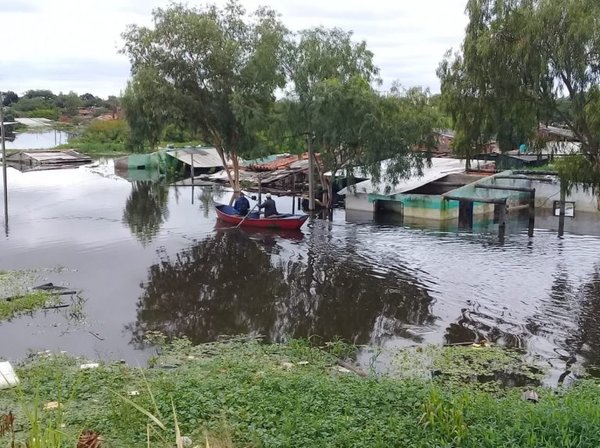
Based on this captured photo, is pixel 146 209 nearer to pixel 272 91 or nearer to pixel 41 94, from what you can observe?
pixel 272 91

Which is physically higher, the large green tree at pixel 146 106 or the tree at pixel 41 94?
the tree at pixel 41 94

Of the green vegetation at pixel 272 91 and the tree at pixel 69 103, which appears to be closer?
the green vegetation at pixel 272 91

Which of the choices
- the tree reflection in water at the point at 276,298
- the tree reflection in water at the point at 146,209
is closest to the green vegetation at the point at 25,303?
the tree reflection in water at the point at 276,298

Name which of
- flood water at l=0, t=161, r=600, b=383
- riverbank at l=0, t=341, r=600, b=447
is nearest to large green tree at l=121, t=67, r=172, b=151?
flood water at l=0, t=161, r=600, b=383

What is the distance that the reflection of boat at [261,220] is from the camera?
68.7 ft

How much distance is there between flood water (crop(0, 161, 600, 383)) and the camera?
423 inches

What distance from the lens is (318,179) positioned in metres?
29.4

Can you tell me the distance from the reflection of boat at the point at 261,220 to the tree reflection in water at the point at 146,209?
8.11 ft

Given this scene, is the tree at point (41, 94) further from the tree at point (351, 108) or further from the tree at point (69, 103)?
the tree at point (351, 108)

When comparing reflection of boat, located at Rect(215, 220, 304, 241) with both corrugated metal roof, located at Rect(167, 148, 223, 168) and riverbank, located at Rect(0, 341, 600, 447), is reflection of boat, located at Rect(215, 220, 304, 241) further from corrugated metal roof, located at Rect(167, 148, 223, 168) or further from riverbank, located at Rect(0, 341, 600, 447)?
corrugated metal roof, located at Rect(167, 148, 223, 168)

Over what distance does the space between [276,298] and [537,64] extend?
24.8 ft

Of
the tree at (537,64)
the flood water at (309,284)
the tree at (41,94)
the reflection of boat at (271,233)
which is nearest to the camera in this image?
the flood water at (309,284)

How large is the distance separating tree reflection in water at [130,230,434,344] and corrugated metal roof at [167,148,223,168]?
23.3m

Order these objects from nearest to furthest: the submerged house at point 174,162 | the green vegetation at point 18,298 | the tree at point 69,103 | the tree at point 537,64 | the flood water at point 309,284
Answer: the flood water at point 309,284 → the green vegetation at point 18,298 → the tree at point 537,64 → the submerged house at point 174,162 → the tree at point 69,103
